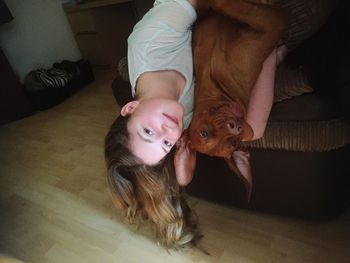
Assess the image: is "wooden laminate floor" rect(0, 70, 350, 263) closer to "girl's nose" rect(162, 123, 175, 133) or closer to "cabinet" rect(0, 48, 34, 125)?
"cabinet" rect(0, 48, 34, 125)

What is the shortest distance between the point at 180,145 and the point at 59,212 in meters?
0.89

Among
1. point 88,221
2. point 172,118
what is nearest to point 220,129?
point 172,118

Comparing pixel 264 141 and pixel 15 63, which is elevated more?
pixel 264 141

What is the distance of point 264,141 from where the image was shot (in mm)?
940

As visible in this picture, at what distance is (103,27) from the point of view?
2.62 metres

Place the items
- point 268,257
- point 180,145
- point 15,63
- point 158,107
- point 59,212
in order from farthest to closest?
point 15,63 < point 59,212 < point 268,257 < point 180,145 < point 158,107

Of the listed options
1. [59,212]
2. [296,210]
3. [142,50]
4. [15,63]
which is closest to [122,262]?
[59,212]

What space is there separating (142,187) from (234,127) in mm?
315

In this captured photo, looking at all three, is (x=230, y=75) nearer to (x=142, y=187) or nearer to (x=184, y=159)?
(x=184, y=159)

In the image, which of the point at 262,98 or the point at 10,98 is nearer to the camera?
the point at 262,98

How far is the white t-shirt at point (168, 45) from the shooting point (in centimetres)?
95

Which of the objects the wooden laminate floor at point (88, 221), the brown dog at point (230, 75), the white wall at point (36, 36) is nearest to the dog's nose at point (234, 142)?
the brown dog at point (230, 75)

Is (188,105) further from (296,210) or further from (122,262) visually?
(122,262)

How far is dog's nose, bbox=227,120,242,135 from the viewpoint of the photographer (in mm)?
818
